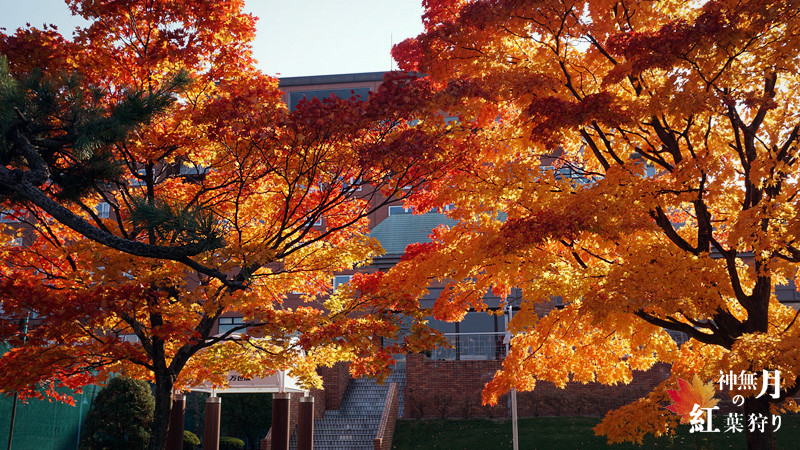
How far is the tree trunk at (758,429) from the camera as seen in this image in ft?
31.2

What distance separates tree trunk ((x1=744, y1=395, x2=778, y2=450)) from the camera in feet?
31.2

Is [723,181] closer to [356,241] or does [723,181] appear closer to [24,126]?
[356,241]

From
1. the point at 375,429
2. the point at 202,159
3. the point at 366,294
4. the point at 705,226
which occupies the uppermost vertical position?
the point at 202,159

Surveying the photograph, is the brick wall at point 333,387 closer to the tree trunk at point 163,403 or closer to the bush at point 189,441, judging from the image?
the bush at point 189,441

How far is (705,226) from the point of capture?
10117 millimetres

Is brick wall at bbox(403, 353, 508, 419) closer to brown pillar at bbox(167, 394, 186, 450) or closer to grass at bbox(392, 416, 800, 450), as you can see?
grass at bbox(392, 416, 800, 450)

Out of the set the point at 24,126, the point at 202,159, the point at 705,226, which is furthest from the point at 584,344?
the point at 24,126

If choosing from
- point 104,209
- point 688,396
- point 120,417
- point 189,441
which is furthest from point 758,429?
point 104,209

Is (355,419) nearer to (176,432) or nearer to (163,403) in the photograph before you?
(176,432)

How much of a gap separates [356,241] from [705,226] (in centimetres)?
609

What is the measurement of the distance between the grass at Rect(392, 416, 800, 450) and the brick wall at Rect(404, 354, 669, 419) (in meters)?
0.44

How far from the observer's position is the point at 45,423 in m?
19.4

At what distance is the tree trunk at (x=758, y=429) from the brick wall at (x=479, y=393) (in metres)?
11.9

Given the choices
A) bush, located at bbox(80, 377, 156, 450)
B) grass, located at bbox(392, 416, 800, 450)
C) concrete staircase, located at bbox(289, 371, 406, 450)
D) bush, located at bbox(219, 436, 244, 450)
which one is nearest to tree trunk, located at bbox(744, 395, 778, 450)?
grass, located at bbox(392, 416, 800, 450)
